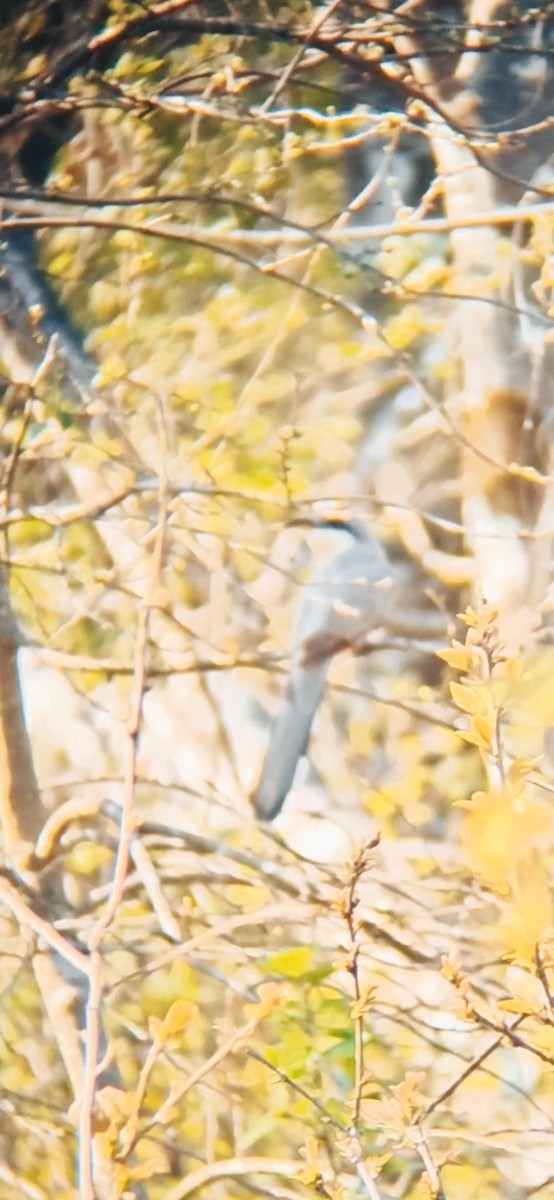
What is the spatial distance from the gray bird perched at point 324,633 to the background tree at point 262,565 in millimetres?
14

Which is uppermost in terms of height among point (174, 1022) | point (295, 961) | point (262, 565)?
point (262, 565)

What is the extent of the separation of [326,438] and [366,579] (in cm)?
13

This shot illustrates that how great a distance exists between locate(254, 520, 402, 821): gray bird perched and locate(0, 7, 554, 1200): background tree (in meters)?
0.01

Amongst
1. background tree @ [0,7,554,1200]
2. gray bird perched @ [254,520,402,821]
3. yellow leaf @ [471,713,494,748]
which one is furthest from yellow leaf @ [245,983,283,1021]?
yellow leaf @ [471,713,494,748]

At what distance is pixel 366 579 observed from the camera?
2.82ft

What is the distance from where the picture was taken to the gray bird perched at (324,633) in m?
0.85

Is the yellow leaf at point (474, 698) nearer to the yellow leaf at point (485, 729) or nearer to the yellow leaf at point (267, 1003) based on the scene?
the yellow leaf at point (485, 729)

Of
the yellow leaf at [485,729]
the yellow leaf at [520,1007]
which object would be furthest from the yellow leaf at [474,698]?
the yellow leaf at [520,1007]

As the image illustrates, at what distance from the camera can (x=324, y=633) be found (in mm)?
862

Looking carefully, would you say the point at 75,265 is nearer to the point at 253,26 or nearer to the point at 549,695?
the point at 253,26

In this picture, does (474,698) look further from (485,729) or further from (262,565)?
(262,565)

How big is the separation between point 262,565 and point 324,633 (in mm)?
83

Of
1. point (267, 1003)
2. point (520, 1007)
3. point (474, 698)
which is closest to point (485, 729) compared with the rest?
point (474, 698)

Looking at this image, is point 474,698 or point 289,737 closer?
point 474,698
